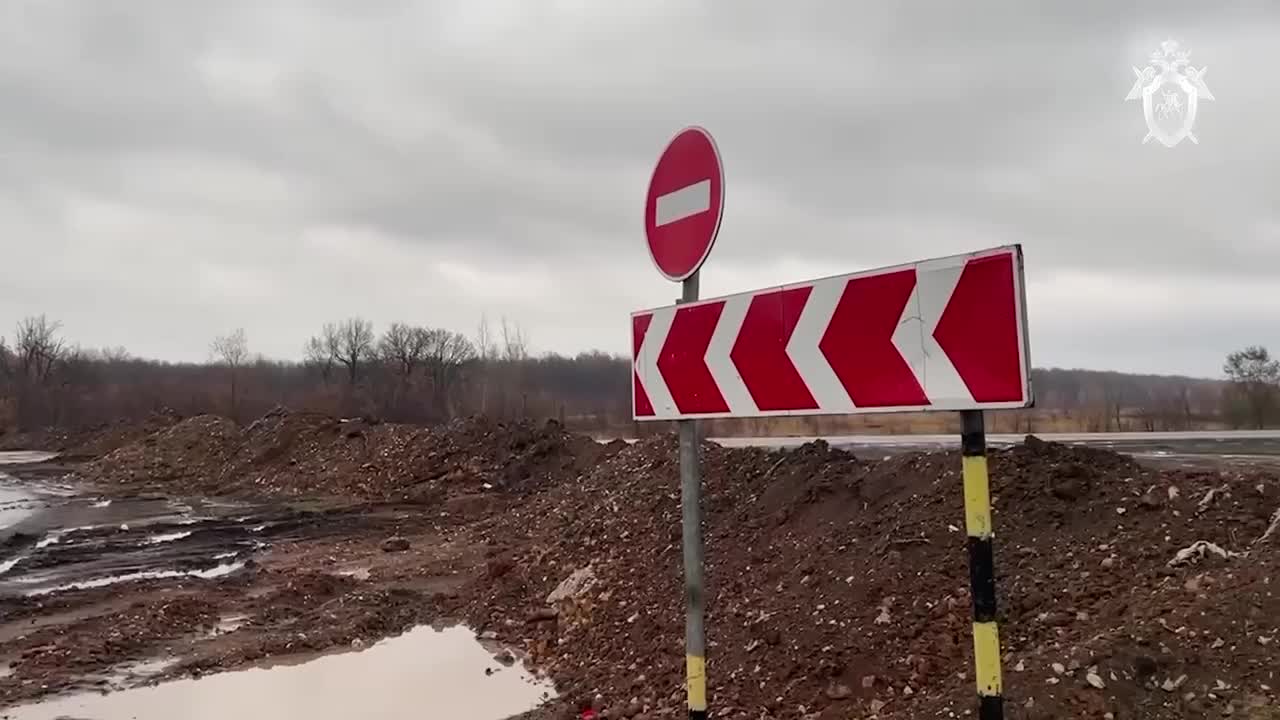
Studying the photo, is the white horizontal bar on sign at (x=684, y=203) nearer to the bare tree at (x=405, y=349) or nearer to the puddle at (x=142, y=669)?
the puddle at (x=142, y=669)

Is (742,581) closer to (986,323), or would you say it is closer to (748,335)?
(748,335)

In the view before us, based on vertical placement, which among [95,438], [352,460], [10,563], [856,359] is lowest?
[10,563]

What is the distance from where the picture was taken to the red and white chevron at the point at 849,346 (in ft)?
6.81

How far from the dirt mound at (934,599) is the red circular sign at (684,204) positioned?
233 cm

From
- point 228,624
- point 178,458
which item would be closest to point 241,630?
point 228,624

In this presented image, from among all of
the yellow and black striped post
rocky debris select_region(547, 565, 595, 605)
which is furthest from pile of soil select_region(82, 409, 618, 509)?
the yellow and black striped post

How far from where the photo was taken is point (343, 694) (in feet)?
22.1

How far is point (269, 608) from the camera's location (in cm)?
956

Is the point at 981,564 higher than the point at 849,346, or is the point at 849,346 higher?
the point at 849,346

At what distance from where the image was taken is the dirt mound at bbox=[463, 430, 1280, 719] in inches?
142

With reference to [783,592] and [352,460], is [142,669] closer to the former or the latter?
[783,592]

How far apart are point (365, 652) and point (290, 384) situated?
75.3 metres

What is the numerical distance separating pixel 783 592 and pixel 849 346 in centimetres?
360

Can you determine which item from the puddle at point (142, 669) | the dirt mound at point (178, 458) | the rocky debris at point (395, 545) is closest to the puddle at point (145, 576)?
the rocky debris at point (395, 545)
